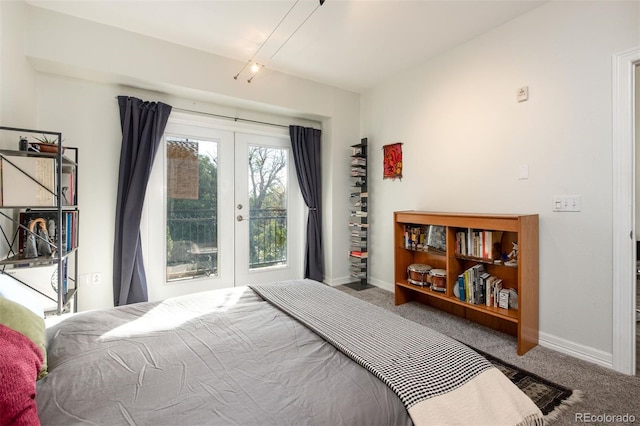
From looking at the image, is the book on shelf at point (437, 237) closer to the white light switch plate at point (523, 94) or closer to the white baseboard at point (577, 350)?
the white baseboard at point (577, 350)

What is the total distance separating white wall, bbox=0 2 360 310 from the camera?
2420mm

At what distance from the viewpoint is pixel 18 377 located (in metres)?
0.76

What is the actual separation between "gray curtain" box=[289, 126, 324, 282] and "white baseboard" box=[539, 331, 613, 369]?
2475 mm

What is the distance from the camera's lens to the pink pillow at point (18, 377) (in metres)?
0.67

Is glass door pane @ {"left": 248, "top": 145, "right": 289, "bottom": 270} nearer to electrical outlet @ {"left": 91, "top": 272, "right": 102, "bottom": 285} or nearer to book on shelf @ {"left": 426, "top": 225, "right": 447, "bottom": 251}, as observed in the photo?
electrical outlet @ {"left": 91, "top": 272, "right": 102, "bottom": 285}

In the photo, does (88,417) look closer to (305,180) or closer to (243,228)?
(243,228)

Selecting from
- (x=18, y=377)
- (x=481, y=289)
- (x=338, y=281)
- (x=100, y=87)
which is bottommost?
(x=338, y=281)

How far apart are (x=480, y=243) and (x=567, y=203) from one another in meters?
0.66

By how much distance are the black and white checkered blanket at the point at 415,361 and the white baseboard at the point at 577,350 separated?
1.58 meters

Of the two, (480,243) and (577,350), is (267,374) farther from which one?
(577,350)

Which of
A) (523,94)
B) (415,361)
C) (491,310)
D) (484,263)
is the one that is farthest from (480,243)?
(415,361)

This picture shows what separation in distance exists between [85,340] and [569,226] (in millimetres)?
2989

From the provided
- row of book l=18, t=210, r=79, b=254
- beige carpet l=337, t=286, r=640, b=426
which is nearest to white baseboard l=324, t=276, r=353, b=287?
beige carpet l=337, t=286, r=640, b=426

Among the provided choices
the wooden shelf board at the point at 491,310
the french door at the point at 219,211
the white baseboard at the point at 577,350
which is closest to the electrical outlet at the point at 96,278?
the french door at the point at 219,211
